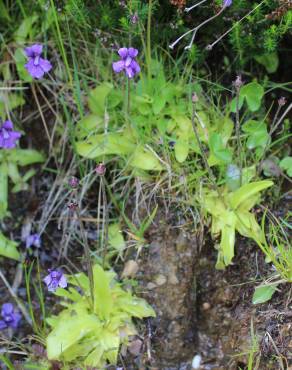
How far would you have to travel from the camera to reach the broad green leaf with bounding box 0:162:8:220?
8.30 feet

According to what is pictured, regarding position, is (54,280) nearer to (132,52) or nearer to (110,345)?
(110,345)

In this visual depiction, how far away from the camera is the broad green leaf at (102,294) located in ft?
6.80

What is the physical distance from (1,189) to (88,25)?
79 cm

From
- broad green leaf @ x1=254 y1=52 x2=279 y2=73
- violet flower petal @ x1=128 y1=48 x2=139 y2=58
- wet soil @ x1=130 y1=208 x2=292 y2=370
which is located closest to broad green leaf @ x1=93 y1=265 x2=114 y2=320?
wet soil @ x1=130 y1=208 x2=292 y2=370

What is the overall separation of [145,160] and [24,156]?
23.6 inches

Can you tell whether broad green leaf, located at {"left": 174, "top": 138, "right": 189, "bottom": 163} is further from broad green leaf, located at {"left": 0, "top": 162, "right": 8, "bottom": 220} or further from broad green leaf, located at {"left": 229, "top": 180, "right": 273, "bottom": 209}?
broad green leaf, located at {"left": 0, "top": 162, "right": 8, "bottom": 220}

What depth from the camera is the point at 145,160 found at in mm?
2273

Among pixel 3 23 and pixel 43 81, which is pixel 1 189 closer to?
pixel 43 81

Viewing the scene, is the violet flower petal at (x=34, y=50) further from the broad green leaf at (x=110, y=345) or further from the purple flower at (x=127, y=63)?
the broad green leaf at (x=110, y=345)

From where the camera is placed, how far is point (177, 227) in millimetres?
2256

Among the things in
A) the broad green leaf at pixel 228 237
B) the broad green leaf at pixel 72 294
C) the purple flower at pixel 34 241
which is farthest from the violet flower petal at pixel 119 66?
the purple flower at pixel 34 241

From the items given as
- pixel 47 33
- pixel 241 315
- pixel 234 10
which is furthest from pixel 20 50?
pixel 241 315

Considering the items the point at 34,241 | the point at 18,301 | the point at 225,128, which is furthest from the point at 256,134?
the point at 18,301

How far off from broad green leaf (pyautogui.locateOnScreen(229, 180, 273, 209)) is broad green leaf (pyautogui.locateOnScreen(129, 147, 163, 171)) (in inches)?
11.9
